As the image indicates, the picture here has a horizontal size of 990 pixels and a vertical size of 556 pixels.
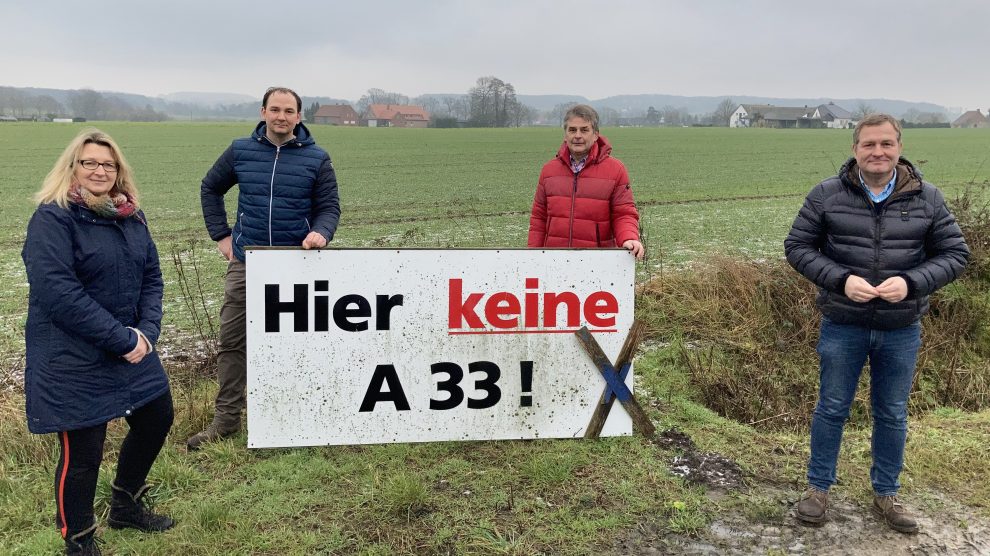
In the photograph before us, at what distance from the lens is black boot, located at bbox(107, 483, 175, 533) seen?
3.46 m

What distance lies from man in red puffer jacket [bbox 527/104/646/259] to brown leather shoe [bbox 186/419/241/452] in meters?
2.57

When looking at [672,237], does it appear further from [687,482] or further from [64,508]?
[64,508]

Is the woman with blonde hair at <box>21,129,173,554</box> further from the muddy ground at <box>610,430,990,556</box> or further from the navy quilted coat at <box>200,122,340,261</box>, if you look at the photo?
the muddy ground at <box>610,430,990,556</box>

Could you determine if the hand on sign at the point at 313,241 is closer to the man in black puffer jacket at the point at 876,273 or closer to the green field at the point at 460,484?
the green field at the point at 460,484

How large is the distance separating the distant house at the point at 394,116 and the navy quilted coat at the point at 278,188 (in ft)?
282

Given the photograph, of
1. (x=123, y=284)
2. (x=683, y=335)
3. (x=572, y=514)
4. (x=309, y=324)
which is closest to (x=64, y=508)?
(x=123, y=284)

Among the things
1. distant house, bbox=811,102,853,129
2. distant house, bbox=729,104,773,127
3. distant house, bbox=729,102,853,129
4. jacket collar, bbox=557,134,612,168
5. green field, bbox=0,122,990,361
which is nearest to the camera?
jacket collar, bbox=557,134,612,168

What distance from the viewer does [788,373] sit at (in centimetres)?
645

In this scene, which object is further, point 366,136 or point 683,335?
point 366,136

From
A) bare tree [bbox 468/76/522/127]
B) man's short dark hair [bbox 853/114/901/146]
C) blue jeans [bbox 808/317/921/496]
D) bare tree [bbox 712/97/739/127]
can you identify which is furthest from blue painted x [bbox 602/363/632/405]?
bare tree [bbox 712/97/739/127]

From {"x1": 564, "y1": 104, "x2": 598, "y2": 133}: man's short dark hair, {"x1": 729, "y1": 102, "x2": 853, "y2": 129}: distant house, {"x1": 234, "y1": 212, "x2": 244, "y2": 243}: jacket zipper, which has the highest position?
{"x1": 729, "y1": 102, "x2": 853, "y2": 129}: distant house

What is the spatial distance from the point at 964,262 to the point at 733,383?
2.66m

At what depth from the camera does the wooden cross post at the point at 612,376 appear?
449 cm

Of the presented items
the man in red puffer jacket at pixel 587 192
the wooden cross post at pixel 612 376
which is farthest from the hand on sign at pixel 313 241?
the wooden cross post at pixel 612 376
